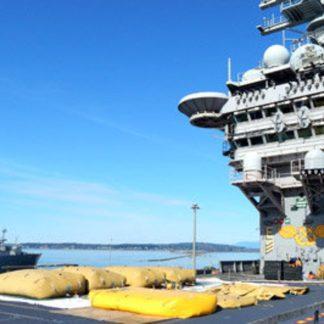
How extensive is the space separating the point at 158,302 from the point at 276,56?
3172 centimetres

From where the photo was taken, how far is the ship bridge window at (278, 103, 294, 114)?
39763 mm

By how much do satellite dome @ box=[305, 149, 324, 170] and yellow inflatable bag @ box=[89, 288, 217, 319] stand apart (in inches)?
787

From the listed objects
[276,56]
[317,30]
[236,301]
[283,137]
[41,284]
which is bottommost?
[236,301]

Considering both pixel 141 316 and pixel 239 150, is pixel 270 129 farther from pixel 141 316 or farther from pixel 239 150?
pixel 141 316

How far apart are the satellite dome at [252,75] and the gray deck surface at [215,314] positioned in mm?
25479

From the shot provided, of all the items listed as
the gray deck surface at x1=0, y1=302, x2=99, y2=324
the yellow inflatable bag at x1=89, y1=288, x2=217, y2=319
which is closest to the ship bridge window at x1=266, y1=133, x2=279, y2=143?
the yellow inflatable bag at x1=89, y1=288, x2=217, y2=319

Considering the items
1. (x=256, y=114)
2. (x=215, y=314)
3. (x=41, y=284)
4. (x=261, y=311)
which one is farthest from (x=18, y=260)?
→ (x=261, y=311)

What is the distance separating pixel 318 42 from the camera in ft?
141

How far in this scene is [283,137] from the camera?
132 feet

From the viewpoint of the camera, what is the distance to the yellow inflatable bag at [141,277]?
25.8m

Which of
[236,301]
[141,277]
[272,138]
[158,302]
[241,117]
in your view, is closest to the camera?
[158,302]

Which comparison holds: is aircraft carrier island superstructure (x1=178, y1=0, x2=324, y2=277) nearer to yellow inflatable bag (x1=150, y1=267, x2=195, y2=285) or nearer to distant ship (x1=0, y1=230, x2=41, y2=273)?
yellow inflatable bag (x1=150, y1=267, x2=195, y2=285)

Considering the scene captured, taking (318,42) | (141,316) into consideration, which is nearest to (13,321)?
(141,316)

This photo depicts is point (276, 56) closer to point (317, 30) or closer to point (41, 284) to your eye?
point (317, 30)
